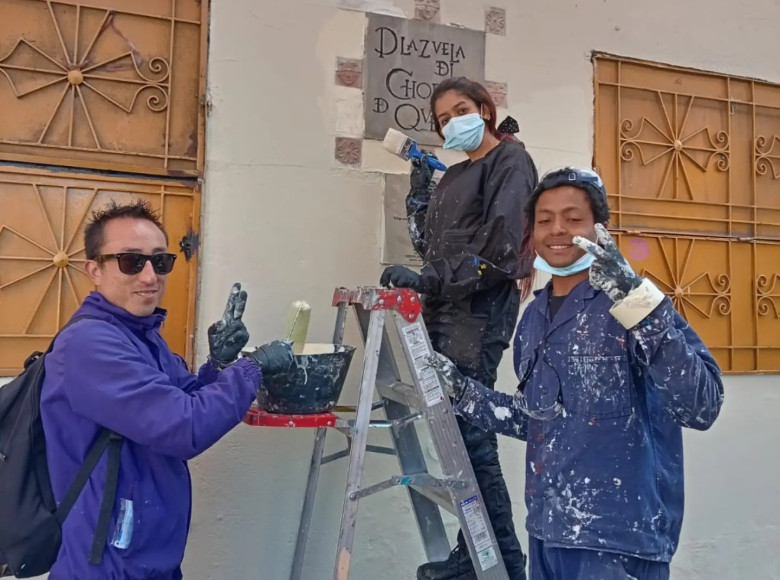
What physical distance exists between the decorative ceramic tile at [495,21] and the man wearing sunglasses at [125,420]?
82.5 inches

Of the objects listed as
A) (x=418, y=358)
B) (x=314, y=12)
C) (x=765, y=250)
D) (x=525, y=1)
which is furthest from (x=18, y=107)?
(x=765, y=250)

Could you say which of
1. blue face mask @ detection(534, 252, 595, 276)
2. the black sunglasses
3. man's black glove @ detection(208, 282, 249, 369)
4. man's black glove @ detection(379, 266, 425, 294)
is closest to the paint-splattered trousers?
blue face mask @ detection(534, 252, 595, 276)

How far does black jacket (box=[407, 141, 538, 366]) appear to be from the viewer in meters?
2.17

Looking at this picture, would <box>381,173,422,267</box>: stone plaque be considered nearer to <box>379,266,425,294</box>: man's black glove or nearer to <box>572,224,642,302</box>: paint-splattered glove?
<box>379,266,425,294</box>: man's black glove

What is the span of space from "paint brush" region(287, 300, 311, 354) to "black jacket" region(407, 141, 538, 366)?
1.40 ft

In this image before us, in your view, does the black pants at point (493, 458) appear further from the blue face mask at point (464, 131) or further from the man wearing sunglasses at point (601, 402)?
the blue face mask at point (464, 131)

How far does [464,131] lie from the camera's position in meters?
2.37

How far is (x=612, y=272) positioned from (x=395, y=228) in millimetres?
1579

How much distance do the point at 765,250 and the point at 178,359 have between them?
3201mm

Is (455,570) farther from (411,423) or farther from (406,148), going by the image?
(406,148)

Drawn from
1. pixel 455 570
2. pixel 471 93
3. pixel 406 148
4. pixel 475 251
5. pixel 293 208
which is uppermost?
pixel 471 93

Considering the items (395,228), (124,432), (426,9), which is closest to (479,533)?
(124,432)

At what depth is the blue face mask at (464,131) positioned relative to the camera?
7.75 ft

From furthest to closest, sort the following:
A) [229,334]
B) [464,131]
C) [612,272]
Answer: [464,131] → [229,334] → [612,272]
